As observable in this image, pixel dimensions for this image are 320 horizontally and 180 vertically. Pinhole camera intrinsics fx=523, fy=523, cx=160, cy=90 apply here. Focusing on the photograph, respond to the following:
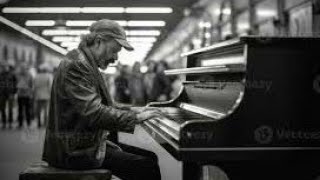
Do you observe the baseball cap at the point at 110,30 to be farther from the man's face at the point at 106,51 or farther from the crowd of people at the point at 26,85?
the crowd of people at the point at 26,85

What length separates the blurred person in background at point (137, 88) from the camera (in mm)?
13914

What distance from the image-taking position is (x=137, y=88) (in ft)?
45.9

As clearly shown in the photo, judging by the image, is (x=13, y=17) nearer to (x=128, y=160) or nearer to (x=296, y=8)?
(x=296, y=8)

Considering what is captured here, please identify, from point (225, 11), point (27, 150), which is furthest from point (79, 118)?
point (225, 11)

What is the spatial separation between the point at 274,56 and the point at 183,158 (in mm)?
869

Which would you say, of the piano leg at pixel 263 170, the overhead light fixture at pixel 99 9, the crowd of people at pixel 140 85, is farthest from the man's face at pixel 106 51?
the overhead light fixture at pixel 99 9

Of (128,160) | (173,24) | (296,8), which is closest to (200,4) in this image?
(173,24)

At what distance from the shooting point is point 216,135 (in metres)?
3.03

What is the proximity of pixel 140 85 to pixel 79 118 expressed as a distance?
10715mm

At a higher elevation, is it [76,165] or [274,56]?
[274,56]

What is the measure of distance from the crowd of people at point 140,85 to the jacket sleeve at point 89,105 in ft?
31.1

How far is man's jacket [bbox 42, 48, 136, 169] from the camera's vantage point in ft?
10.8

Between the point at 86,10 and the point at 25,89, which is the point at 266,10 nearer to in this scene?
the point at 25,89

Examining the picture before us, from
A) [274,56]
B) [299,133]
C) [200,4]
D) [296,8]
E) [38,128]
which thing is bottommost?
[38,128]
